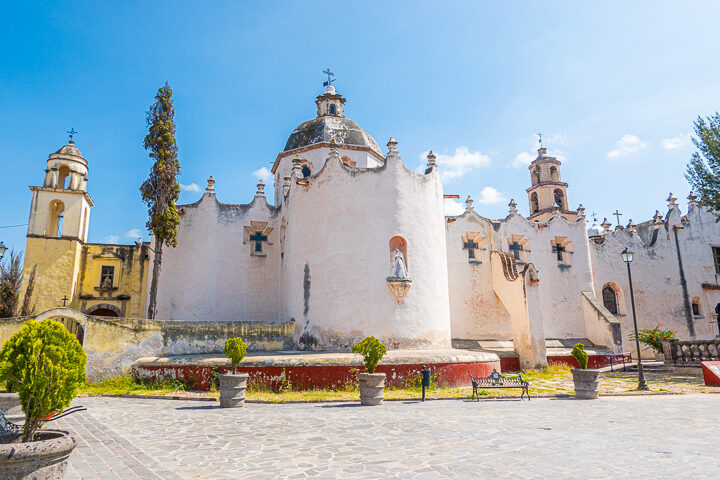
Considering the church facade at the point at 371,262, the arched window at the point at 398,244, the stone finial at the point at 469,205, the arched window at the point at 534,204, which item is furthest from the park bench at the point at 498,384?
the arched window at the point at 534,204

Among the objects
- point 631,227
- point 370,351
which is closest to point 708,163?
point 631,227

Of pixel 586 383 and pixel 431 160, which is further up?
pixel 431 160

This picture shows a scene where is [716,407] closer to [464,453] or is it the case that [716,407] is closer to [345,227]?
[464,453]

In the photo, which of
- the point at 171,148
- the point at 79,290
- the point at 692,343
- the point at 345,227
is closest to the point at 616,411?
the point at 345,227

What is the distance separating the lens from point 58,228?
2450cm

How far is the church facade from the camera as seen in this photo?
17484mm

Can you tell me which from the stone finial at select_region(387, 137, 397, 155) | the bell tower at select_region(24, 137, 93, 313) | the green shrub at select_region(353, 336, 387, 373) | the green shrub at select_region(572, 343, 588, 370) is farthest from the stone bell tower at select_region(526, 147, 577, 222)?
the bell tower at select_region(24, 137, 93, 313)

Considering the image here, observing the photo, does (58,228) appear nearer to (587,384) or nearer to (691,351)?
(587,384)

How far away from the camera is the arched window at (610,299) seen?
27250mm

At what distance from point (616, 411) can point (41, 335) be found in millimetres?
11350

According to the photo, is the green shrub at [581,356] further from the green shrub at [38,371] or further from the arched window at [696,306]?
the arched window at [696,306]

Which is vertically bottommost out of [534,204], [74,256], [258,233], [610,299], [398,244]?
[610,299]

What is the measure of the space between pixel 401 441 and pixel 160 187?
1632cm

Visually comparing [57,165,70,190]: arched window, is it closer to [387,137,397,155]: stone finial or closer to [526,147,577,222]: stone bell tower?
[387,137,397,155]: stone finial
